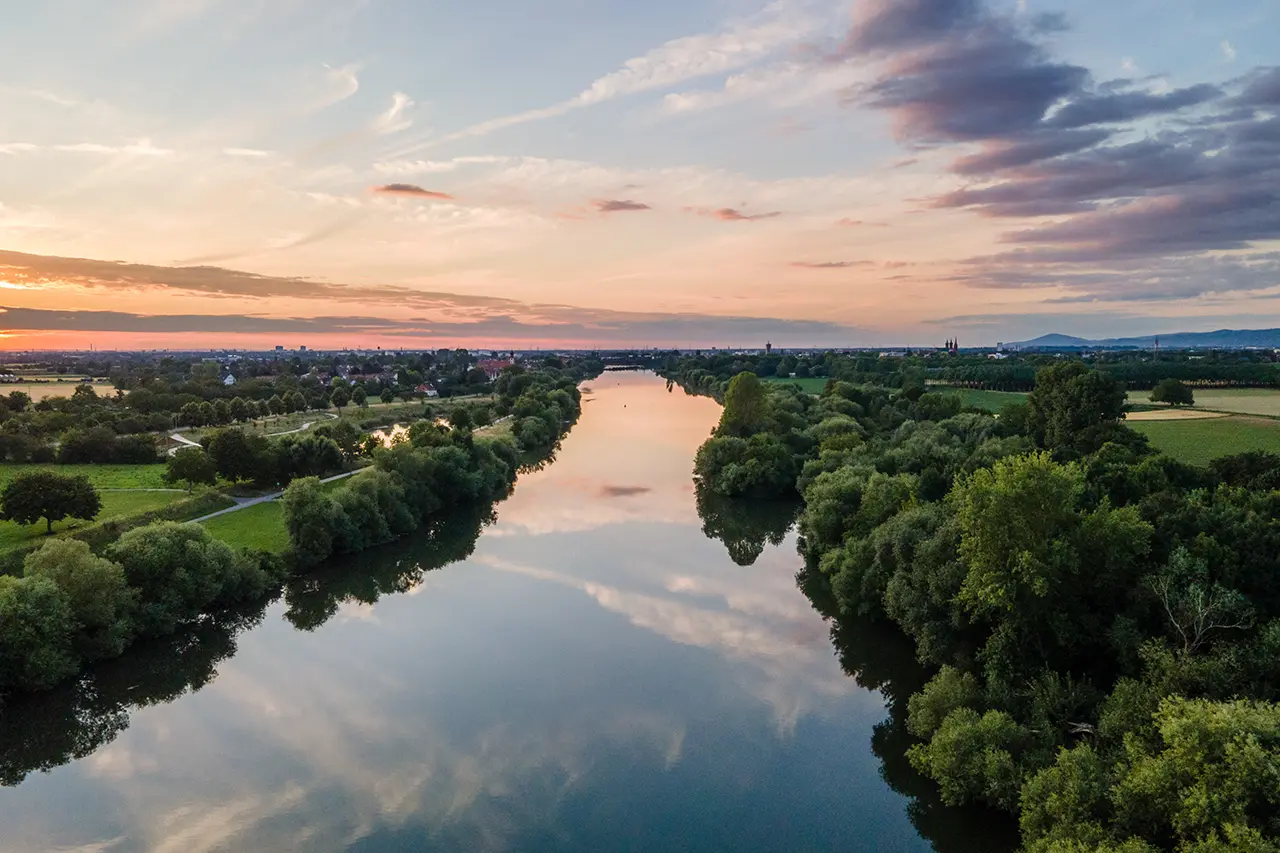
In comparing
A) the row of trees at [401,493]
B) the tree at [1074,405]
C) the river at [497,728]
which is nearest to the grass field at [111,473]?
the row of trees at [401,493]

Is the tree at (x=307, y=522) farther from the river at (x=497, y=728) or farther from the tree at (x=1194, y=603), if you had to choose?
the tree at (x=1194, y=603)

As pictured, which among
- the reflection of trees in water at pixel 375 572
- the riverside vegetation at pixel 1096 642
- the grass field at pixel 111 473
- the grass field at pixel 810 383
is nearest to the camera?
the riverside vegetation at pixel 1096 642

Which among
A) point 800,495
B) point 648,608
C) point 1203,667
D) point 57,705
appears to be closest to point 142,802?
point 57,705

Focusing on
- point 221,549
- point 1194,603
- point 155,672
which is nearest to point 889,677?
point 1194,603

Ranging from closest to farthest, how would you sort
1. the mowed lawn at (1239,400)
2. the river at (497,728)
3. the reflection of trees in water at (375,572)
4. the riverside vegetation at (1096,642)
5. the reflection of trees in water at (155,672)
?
the riverside vegetation at (1096,642) < the river at (497,728) < the reflection of trees in water at (155,672) < the reflection of trees in water at (375,572) < the mowed lawn at (1239,400)

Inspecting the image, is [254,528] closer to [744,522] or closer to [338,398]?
[744,522]

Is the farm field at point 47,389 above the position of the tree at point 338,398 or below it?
below

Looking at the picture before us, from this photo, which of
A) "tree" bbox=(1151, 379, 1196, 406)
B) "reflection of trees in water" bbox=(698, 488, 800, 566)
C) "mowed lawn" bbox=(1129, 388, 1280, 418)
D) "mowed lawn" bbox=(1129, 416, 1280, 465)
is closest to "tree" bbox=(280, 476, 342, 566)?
"reflection of trees in water" bbox=(698, 488, 800, 566)
